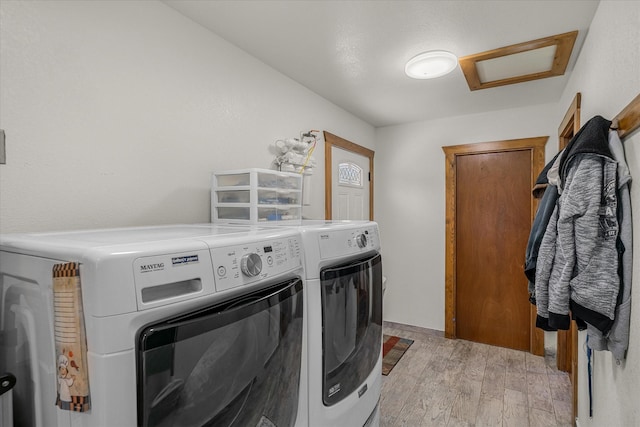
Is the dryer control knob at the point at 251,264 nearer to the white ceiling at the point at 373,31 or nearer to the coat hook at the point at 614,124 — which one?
the white ceiling at the point at 373,31

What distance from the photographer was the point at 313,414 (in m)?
1.21

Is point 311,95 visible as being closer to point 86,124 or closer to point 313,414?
point 86,124

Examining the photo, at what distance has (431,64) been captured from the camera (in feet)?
7.13

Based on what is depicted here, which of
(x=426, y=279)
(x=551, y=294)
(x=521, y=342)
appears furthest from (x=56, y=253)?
(x=521, y=342)

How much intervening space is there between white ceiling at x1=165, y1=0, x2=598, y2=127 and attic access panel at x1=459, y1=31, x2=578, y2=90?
57mm

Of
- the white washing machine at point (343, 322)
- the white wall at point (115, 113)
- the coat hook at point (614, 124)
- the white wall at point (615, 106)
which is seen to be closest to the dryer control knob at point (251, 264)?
the white washing machine at point (343, 322)

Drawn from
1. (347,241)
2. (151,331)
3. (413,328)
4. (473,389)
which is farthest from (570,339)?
(151,331)

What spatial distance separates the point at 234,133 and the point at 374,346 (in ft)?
4.78

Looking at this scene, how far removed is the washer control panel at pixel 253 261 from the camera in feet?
2.75

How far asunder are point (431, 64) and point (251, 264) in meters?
1.93

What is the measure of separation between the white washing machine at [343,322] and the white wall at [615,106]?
937mm

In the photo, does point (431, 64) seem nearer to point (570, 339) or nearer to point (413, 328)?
point (570, 339)

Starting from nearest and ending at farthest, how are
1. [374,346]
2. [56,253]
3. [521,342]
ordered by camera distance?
[56,253] → [374,346] → [521,342]

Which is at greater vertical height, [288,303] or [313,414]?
[288,303]
